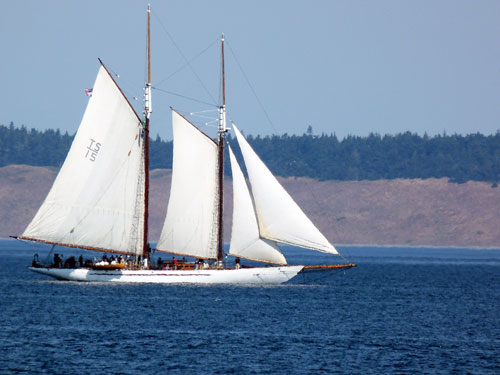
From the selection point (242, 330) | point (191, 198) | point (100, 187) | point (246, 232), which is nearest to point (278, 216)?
point (246, 232)

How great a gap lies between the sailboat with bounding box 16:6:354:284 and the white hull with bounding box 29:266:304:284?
66mm

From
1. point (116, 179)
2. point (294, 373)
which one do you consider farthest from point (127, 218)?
point (294, 373)

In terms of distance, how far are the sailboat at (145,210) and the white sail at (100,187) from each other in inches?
2.5

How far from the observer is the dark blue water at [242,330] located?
4134 cm

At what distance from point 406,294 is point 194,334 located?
31.1 metres

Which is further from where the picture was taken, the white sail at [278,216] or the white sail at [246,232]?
the white sail at [246,232]

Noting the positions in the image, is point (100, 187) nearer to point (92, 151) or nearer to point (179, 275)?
point (92, 151)

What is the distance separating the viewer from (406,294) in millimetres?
77375

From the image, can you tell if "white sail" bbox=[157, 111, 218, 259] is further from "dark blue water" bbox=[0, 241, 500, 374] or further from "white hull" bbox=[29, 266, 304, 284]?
"dark blue water" bbox=[0, 241, 500, 374]

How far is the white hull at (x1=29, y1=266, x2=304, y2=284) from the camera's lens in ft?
236

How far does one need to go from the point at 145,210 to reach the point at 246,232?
755 cm

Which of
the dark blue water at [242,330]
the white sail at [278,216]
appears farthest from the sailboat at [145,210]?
the dark blue water at [242,330]

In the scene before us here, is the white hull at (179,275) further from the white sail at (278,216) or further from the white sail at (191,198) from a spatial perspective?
the white sail at (278,216)

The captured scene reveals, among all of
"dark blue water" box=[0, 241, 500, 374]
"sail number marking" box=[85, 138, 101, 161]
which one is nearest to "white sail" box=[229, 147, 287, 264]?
"dark blue water" box=[0, 241, 500, 374]
